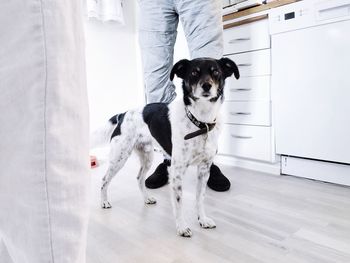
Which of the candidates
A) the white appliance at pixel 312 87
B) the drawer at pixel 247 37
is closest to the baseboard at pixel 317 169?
the white appliance at pixel 312 87

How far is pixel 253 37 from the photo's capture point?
193cm

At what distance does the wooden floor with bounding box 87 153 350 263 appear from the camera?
1.01 meters

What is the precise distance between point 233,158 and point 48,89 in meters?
1.98

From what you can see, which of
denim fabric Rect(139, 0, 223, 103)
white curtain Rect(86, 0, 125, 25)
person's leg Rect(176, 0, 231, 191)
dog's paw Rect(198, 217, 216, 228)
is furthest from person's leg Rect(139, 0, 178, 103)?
white curtain Rect(86, 0, 125, 25)

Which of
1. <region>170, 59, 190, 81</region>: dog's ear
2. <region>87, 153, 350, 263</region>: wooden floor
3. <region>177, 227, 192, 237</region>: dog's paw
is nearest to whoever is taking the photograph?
<region>87, 153, 350, 263</region>: wooden floor

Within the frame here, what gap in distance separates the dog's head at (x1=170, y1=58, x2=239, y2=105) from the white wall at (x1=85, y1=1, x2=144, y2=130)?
5.19ft

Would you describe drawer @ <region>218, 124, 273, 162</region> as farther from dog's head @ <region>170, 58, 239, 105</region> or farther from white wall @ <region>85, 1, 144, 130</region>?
white wall @ <region>85, 1, 144, 130</region>

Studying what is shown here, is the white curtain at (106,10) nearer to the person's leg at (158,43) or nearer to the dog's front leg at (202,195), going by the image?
the person's leg at (158,43)

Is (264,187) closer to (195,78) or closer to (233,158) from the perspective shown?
(233,158)

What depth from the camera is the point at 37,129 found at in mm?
325

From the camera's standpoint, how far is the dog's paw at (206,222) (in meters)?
1.22

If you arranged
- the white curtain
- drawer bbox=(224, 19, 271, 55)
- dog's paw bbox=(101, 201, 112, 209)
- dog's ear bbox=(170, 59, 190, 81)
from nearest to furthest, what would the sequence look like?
dog's ear bbox=(170, 59, 190, 81)
dog's paw bbox=(101, 201, 112, 209)
drawer bbox=(224, 19, 271, 55)
the white curtain

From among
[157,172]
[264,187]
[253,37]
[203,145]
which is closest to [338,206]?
[264,187]

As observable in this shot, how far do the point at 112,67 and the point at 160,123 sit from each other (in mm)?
1646
